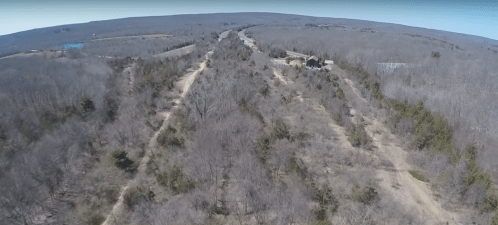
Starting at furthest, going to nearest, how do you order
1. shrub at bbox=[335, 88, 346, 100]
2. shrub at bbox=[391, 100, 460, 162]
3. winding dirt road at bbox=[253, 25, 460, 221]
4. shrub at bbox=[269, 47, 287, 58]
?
shrub at bbox=[269, 47, 287, 58]
shrub at bbox=[335, 88, 346, 100]
shrub at bbox=[391, 100, 460, 162]
winding dirt road at bbox=[253, 25, 460, 221]

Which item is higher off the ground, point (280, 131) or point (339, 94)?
point (339, 94)

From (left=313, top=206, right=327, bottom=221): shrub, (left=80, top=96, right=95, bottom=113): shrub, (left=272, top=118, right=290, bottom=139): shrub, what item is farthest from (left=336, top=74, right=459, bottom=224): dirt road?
(left=80, top=96, right=95, bottom=113): shrub

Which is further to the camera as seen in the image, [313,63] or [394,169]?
[313,63]

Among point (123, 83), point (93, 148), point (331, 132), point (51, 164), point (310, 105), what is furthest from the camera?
point (123, 83)

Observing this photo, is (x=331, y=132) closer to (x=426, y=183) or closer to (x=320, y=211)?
(x=426, y=183)

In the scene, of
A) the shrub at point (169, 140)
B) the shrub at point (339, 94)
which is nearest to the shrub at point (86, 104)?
the shrub at point (169, 140)

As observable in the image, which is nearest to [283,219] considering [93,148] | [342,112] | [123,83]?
[93,148]

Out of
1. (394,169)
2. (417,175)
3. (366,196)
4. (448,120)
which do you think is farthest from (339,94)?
(366,196)

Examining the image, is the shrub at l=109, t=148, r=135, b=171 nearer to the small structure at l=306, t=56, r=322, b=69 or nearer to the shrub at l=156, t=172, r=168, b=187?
the shrub at l=156, t=172, r=168, b=187

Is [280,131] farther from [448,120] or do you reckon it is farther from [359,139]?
[448,120]
